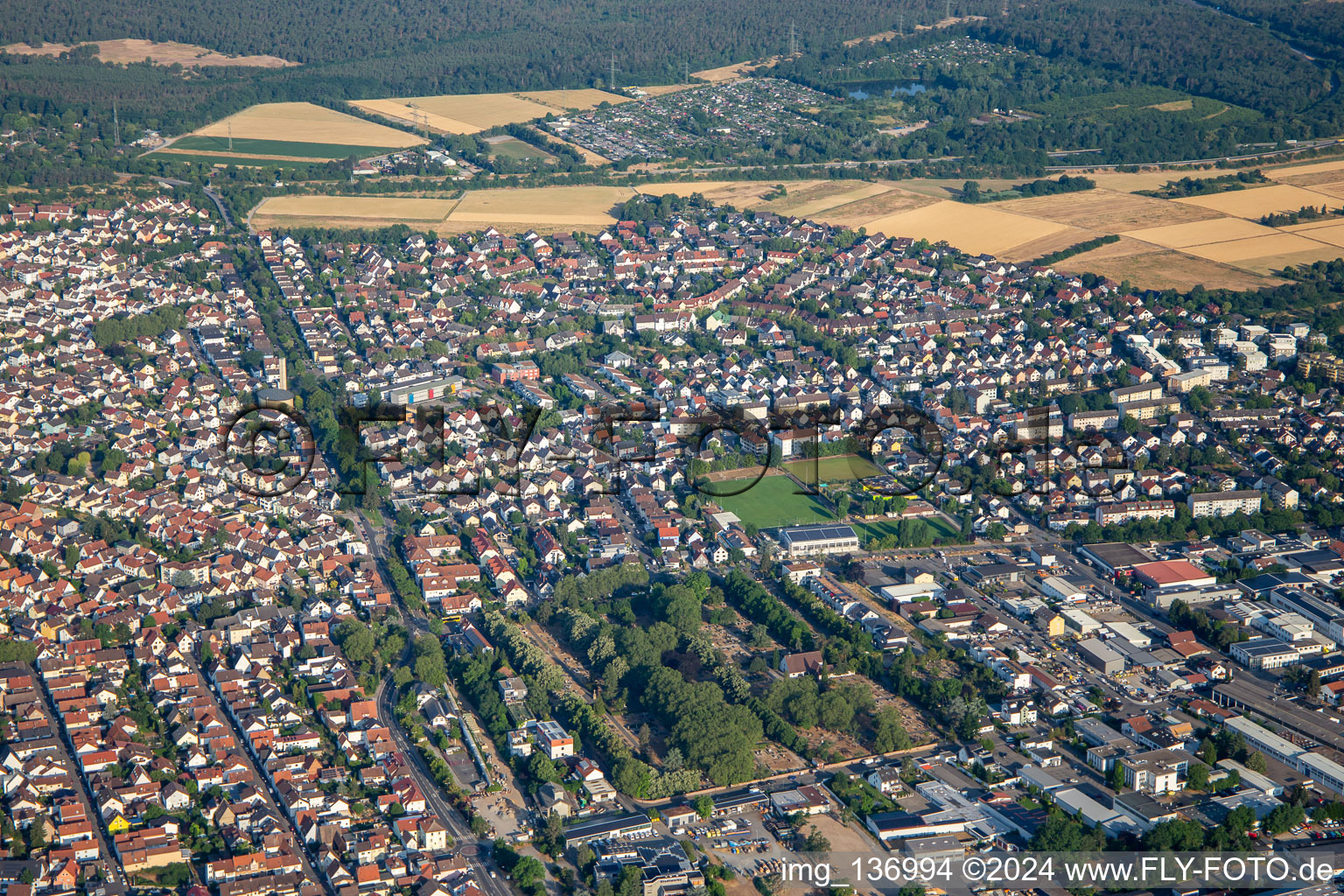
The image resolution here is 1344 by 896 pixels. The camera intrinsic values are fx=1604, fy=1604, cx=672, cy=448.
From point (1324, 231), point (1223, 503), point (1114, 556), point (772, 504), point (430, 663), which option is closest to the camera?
point (430, 663)

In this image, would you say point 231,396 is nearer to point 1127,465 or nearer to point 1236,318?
point 1127,465

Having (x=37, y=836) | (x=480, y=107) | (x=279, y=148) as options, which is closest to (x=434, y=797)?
(x=37, y=836)

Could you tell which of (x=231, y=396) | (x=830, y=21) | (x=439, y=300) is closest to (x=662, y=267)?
(x=439, y=300)

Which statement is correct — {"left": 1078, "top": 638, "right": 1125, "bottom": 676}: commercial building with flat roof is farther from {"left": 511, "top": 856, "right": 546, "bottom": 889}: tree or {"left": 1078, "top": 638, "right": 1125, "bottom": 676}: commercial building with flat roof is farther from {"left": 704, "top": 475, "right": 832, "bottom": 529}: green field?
{"left": 511, "top": 856, "right": 546, "bottom": 889}: tree

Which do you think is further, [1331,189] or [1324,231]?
[1331,189]

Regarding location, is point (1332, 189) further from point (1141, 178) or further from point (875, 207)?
point (875, 207)

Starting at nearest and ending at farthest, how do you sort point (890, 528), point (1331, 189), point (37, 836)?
1. point (37, 836)
2. point (890, 528)
3. point (1331, 189)

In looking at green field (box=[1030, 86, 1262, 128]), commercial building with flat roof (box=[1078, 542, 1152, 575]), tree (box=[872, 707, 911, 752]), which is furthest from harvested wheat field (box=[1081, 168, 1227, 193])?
tree (box=[872, 707, 911, 752])

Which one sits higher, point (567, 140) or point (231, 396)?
point (567, 140)
